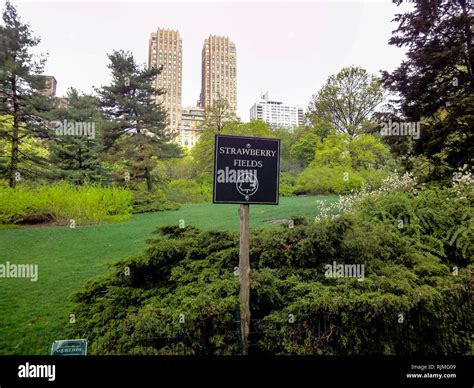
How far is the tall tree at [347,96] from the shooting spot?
8.91 meters

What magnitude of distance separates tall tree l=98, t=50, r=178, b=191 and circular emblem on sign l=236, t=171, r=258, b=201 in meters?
5.22

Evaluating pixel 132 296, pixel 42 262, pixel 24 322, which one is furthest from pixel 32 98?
pixel 132 296

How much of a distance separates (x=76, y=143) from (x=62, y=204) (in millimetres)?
2175

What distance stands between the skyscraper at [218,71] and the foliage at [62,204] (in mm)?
4572

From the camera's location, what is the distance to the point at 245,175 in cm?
266

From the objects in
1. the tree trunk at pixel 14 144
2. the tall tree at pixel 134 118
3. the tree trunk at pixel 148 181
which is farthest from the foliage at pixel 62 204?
the tall tree at pixel 134 118

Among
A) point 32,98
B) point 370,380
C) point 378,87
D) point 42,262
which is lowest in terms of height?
point 370,380

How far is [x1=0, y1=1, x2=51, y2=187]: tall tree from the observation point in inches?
255

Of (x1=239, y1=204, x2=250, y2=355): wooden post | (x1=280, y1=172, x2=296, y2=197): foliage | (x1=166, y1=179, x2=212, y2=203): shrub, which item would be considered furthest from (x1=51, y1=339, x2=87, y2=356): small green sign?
(x1=280, y1=172, x2=296, y2=197): foliage

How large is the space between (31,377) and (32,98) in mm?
7357

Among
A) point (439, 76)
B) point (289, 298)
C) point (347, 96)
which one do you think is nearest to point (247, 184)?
point (289, 298)

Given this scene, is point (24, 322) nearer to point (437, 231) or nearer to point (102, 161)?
point (102, 161)

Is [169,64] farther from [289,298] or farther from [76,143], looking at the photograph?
[289,298]

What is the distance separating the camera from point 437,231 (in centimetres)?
414
